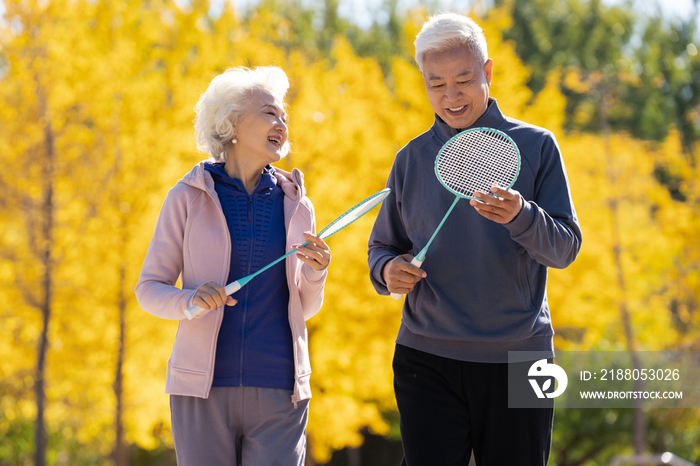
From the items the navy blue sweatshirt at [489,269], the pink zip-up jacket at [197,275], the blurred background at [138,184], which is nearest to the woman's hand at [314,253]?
the pink zip-up jacket at [197,275]

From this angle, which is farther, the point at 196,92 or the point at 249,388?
the point at 196,92

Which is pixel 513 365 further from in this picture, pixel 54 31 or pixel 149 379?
pixel 54 31

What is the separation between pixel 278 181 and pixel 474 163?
79 cm

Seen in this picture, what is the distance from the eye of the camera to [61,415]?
31.2 feet

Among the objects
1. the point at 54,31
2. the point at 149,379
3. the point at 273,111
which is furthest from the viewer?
the point at 149,379

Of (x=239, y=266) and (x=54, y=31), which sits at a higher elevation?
(x=54, y=31)

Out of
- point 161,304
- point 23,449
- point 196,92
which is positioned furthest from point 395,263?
point 23,449

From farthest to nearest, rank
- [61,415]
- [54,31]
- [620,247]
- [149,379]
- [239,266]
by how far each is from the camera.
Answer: [620,247], [61,415], [149,379], [54,31], [239,266]

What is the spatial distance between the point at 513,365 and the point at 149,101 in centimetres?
700

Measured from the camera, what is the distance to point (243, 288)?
235 cm

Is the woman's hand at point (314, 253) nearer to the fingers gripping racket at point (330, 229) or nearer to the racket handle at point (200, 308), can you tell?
the fingers gripping racket at point (330, 229)

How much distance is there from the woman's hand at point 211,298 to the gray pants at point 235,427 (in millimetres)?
330

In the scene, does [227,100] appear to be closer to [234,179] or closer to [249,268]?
[234,179]

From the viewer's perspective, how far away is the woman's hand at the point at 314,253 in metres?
2.28
